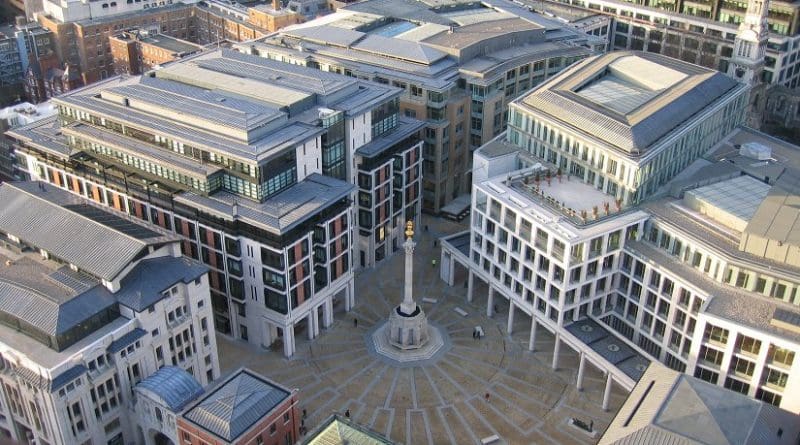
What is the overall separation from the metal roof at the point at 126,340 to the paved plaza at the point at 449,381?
23684 millimetres

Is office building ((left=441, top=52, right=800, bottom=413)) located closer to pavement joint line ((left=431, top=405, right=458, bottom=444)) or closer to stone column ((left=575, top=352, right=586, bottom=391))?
stone column ((left=575, top=352, right=586, bottom=391))

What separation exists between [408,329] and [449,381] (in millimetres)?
10555

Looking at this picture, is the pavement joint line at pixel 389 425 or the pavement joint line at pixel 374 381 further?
the pavement joint line at pixel 374 381

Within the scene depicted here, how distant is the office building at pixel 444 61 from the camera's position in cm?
15988

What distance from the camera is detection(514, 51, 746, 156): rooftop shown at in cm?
12550

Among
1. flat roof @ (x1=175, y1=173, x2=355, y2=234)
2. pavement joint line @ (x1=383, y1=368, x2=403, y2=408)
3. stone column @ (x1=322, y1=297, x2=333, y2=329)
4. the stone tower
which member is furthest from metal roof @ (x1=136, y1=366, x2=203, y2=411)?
the stone tower

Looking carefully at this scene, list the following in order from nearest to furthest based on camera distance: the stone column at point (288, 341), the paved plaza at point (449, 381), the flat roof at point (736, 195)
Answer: the paved plaza at point (449, 381)
the flat roof at point (736, 195)
the stone column at point (288, 341)

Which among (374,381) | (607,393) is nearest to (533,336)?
(607,393)

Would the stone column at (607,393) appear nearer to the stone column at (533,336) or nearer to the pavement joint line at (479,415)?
the stone column at (533,336)

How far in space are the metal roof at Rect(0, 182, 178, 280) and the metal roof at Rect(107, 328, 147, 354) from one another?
751cm

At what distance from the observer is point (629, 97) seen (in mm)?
136500

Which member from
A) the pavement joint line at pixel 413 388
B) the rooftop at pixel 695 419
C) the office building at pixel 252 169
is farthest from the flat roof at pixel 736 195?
the office building at pixel 252 169

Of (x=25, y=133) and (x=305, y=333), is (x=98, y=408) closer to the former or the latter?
(x=305, y=333)

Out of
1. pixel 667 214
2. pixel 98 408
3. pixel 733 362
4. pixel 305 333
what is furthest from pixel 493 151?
pixel 98 408
